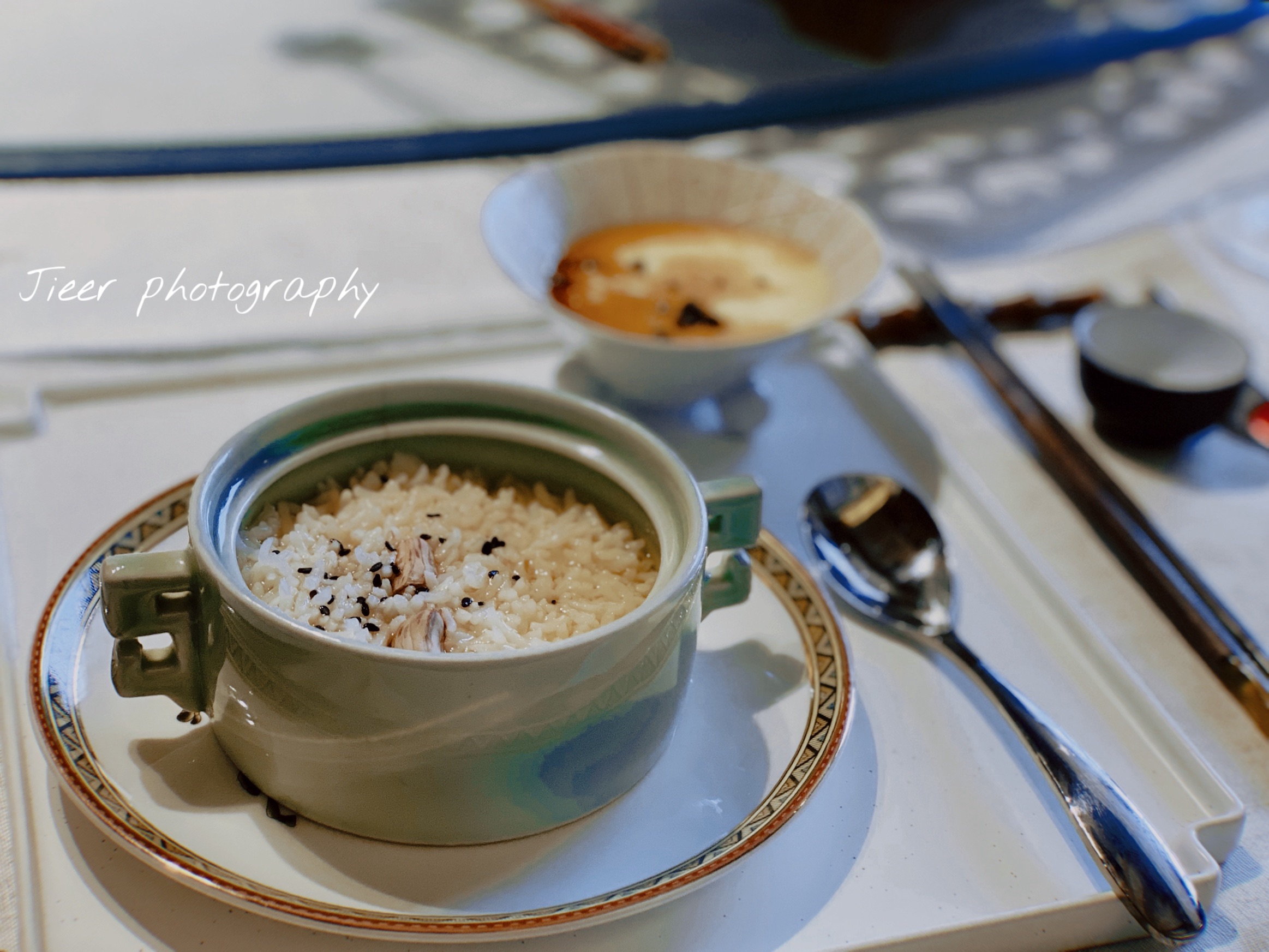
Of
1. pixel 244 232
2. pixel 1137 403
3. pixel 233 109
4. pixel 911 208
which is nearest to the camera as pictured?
pixel 1137 403

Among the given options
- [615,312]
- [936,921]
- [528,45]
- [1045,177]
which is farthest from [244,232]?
[1045,177]

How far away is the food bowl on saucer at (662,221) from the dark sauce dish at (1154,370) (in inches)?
12.5

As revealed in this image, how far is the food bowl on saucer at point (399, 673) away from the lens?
603 millimetres

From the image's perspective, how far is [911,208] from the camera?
76.4 inches

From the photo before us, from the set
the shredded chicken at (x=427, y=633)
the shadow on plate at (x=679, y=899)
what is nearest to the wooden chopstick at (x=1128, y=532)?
the shadow on plate at (x=679, y=899)

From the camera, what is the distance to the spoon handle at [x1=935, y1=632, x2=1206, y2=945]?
2.20 feet

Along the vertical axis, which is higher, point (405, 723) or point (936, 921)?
point (405, 723)

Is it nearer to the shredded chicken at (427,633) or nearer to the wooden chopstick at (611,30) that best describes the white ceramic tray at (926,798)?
the shredded chicken at (427,633)

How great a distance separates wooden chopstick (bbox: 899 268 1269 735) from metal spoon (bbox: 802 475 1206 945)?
23 centimetres

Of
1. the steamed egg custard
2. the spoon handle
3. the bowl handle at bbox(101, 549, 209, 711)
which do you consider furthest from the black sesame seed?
the bowl handle at bbox(101, 549, 209, 711)

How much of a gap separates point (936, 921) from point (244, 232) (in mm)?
1328

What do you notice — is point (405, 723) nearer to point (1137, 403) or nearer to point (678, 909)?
point (678, 909)

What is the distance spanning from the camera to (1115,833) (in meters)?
0.71

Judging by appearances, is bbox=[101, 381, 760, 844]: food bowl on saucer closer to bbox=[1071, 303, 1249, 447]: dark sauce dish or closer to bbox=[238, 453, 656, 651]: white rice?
bbox=[238, 453, 656, 651]: white rice
